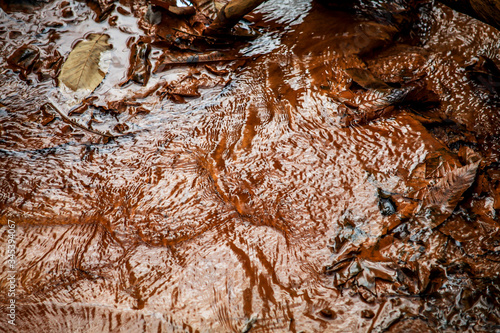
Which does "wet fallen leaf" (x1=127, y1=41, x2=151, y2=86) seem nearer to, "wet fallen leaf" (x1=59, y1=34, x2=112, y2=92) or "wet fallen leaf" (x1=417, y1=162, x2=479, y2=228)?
"wet fallen leaf" (x1=59, y1=34, x2=112, y2=92)

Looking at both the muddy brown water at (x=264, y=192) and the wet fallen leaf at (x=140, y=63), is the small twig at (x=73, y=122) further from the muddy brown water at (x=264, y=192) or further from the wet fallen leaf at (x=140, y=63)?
the wet fallen leaf at (x=140, y=63)

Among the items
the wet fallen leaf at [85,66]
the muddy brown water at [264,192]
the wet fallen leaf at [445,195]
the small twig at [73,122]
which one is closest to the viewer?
the muddy brown water at [264,192]

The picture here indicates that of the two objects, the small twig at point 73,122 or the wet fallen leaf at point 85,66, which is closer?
the small twig at point 73,122

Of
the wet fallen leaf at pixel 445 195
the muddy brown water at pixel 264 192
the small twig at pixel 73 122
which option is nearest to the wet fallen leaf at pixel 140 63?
the muddy brown water at pixel 264 192

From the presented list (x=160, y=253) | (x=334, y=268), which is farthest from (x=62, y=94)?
(x=334, y=268)

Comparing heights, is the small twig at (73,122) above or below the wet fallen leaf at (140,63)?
below

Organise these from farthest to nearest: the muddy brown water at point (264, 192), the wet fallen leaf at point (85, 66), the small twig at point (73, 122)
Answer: the wet fallen leaf at point (85, 66) → the small twig at point (73, 122) → the muddy brown water at point (264, 192)

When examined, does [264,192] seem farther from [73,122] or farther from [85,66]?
[85,66]

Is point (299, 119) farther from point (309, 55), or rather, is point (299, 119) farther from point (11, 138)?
point (11, 138)
